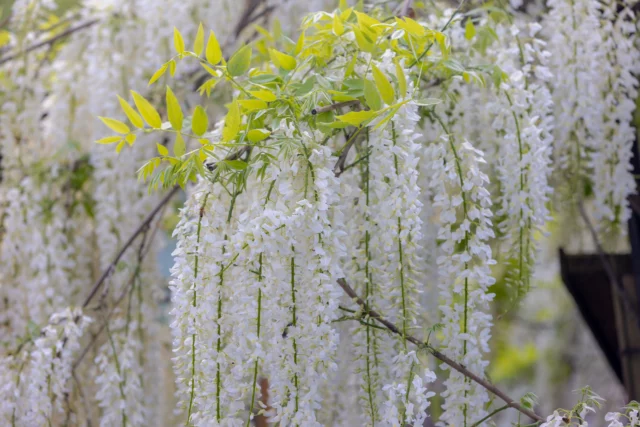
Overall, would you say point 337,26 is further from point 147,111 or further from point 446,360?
point 446,360

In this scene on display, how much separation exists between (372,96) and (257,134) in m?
Result: 0.20

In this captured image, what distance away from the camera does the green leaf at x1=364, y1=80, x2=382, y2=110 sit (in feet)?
3.78

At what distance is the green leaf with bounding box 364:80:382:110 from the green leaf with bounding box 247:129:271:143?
0.18 meters

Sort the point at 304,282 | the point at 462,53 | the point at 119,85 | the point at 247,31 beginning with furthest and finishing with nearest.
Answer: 1. the point at 247,31
2. the point at 119,85
3. the point at 462,53
4. the point at 304,282

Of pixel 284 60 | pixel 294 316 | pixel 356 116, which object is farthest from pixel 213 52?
pixel 294 316

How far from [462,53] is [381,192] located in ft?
2.15

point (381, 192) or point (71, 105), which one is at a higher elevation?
point (71, 105)

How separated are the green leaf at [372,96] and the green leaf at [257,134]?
0.18 m

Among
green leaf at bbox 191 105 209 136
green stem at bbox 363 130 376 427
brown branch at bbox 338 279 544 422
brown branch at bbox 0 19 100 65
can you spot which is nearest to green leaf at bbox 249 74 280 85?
green leaf at bbox 191 105 209 136

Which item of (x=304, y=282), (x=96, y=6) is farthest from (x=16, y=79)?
(x=304, y=282)

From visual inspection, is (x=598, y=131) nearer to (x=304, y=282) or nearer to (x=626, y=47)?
(x=626, y=47)

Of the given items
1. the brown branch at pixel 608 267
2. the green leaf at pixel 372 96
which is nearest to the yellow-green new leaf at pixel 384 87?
the green leaf at pixel 372 96

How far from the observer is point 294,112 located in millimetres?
1266

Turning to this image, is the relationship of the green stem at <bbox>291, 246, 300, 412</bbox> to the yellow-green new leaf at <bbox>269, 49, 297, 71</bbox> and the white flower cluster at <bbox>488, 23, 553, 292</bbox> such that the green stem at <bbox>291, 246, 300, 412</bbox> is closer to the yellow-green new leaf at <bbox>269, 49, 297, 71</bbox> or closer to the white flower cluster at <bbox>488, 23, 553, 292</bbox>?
the yellow-green new leaf at <bbox>269, 49, 297, 71</bbox>
